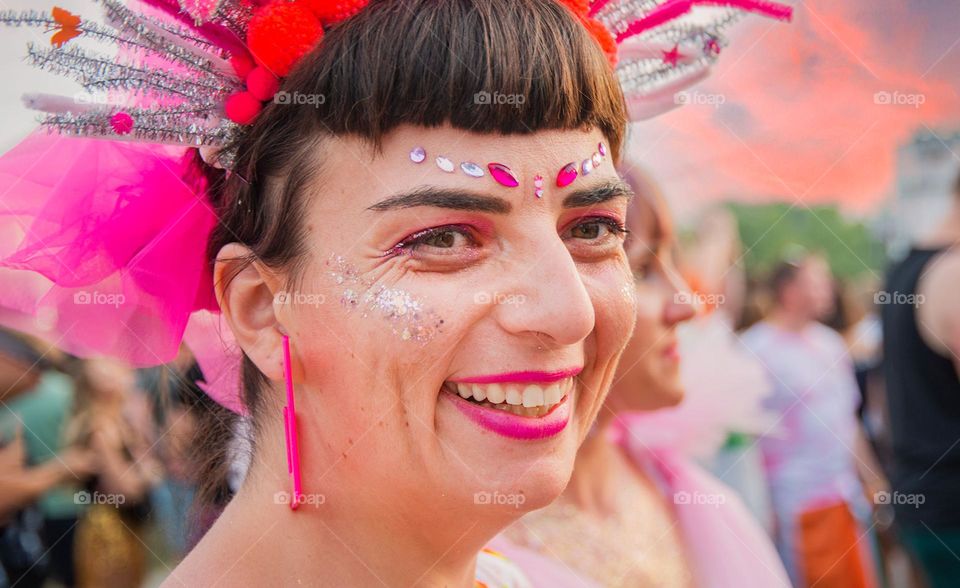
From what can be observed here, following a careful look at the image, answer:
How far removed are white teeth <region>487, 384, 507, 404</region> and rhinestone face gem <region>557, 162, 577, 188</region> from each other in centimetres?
39

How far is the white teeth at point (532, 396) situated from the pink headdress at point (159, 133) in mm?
757

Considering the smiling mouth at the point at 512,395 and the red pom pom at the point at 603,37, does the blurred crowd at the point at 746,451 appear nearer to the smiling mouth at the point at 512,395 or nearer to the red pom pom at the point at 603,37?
the smiling mouth at the point at 512,395

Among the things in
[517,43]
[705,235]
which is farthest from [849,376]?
[517,43]

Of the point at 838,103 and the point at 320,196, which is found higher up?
the point at 320,196

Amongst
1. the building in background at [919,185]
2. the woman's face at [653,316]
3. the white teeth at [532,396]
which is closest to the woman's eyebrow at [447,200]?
the white teeth at [532,396]

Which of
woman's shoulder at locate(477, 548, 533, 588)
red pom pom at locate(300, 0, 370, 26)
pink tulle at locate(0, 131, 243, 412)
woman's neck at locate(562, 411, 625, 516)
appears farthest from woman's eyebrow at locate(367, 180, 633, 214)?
woman's neck at locate(562, 411, 625, 516)

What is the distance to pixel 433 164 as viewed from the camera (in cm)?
168

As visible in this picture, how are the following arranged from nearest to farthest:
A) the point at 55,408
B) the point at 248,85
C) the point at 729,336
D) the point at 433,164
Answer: the point at 433,164
the point at 248,85
the point at 55,408
the point at 729,336

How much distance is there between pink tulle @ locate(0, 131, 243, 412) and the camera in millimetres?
2035

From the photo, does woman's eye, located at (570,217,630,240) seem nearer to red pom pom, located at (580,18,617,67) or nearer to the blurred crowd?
red pom pom, located at (580,18,617,67)

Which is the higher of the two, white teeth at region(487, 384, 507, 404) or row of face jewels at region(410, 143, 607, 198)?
row of face jewels at region(410, 143, 607, 198)

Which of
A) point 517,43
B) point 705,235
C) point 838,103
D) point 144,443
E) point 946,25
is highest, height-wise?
point 517,43

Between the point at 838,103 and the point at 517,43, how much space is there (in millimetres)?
3516

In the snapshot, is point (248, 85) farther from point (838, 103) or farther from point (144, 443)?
point (838, 103)
